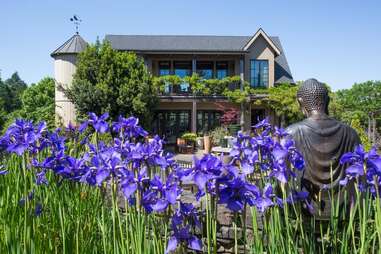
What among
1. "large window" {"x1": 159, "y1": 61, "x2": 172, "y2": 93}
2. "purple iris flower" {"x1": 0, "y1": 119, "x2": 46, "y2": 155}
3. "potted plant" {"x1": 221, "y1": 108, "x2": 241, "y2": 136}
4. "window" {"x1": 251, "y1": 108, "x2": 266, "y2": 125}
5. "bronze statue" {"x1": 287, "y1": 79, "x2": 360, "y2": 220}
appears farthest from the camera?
"large window" {"x1": 159, "y1": 61, "x2": 172, "y2": 93}

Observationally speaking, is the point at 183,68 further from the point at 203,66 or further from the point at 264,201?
the point at 264,201

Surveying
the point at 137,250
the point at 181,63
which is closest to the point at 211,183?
the point at 137,250

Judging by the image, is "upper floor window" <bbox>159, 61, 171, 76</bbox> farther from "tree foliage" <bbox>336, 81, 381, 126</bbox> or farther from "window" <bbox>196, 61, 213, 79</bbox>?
"tree foliage" <bbox>336, 81, 381, 126</bbox>

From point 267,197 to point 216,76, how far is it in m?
24.0

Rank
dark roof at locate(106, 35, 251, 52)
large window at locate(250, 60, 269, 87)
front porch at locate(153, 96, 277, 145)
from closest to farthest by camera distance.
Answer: front porch at locate(153, 96, 277, 145) → dark roof at locate(106, 35, 251, 52) → large window at locate(250, 60, 269, 87)

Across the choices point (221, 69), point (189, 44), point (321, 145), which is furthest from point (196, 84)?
point (321, 145)

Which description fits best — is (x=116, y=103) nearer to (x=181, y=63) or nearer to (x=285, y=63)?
(x=181, y=63)

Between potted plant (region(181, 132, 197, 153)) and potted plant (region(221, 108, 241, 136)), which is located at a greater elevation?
potted plant (region(221, 108, 241, 136))

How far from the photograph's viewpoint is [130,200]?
1.77 metres

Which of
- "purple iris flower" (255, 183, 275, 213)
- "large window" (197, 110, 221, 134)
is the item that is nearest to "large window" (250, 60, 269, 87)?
"large window" (197, 110, 221, 134)

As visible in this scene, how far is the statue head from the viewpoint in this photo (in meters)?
2.86

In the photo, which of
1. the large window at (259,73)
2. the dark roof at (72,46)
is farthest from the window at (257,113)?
the dark roof at (72,46)

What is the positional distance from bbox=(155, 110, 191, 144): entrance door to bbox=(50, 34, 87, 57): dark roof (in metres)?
6.34

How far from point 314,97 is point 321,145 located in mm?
382
